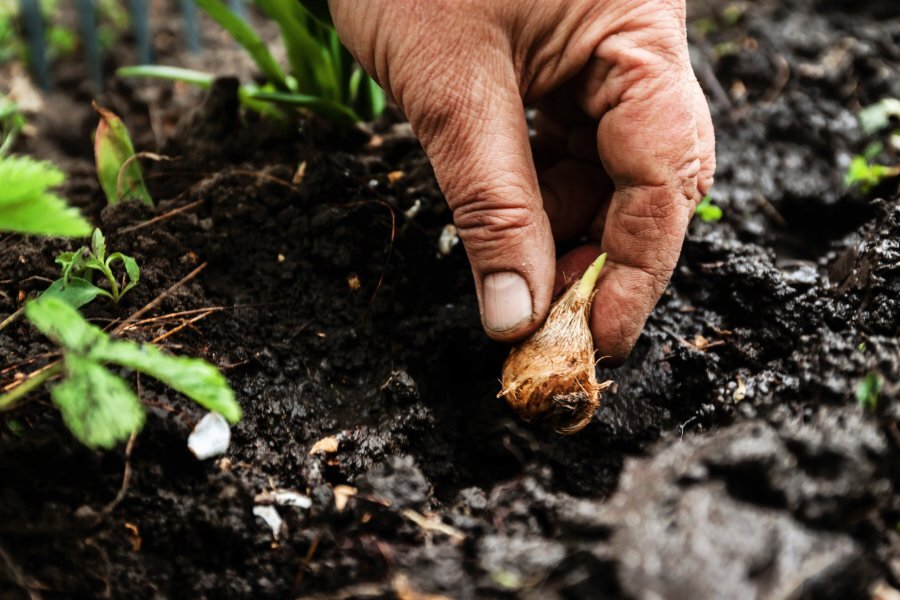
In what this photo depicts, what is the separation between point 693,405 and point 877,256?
535 millimetres

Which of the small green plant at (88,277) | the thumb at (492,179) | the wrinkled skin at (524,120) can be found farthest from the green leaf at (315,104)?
the small green plant at (88,277)

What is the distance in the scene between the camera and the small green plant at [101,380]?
994mm

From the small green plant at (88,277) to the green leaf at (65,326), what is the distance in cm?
37

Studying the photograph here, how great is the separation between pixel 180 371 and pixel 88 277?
0.60 metres

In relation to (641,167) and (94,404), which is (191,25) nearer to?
(641,167)

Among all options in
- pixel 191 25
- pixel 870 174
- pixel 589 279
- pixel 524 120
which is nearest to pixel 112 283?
pixel 524 120

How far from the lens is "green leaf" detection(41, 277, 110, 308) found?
4.62ft

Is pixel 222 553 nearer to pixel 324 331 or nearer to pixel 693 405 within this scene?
pixel 324 331

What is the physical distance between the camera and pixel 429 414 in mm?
1537

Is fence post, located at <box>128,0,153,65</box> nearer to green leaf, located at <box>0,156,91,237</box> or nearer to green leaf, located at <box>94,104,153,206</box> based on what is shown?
green leaf, located at <box>94,104,153,206</box>

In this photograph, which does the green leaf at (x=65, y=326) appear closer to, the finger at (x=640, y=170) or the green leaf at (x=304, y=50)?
the finger at (x=640, y=170)

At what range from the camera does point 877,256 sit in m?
1.58

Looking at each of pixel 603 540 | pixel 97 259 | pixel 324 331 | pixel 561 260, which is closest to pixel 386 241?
pixel 324 331

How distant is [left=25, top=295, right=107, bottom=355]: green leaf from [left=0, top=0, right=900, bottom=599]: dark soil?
0.28 m
